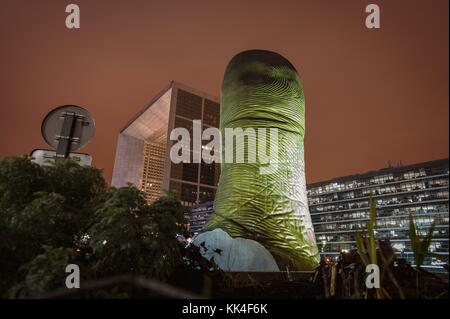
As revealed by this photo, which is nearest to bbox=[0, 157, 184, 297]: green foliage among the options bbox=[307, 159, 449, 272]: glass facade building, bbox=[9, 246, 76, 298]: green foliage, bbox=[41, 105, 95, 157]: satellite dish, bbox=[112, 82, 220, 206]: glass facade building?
bbox=[9, 246, 76, 298]: green foliage

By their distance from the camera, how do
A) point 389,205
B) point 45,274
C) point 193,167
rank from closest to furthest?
point 45,274 < point 389,205 < point 193,167

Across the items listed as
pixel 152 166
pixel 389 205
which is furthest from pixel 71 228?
pixel 152 166

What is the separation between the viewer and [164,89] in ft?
290

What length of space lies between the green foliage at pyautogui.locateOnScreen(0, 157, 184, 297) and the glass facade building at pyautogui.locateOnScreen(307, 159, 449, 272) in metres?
59.5

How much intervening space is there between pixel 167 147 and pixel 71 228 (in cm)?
7298

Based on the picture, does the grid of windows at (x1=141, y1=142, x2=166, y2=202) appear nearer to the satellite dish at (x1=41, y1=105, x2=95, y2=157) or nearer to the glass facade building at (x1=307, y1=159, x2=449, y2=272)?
the glass facade building at (x1=307, y1=159, x2=449, y2=272)

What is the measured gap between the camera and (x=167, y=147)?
79.6 meters

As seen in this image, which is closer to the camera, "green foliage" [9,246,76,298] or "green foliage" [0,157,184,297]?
"green foliage" [9,246,76,298]

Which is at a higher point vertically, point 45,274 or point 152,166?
point 152,166

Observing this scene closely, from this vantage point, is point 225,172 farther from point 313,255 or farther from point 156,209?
point 156,209

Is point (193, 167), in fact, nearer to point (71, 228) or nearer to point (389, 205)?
point (389, 205)

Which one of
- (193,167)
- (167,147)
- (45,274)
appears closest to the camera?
(45,274)

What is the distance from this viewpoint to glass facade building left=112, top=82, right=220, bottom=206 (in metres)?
80.9

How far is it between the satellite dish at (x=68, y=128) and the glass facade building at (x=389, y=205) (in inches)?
2406
